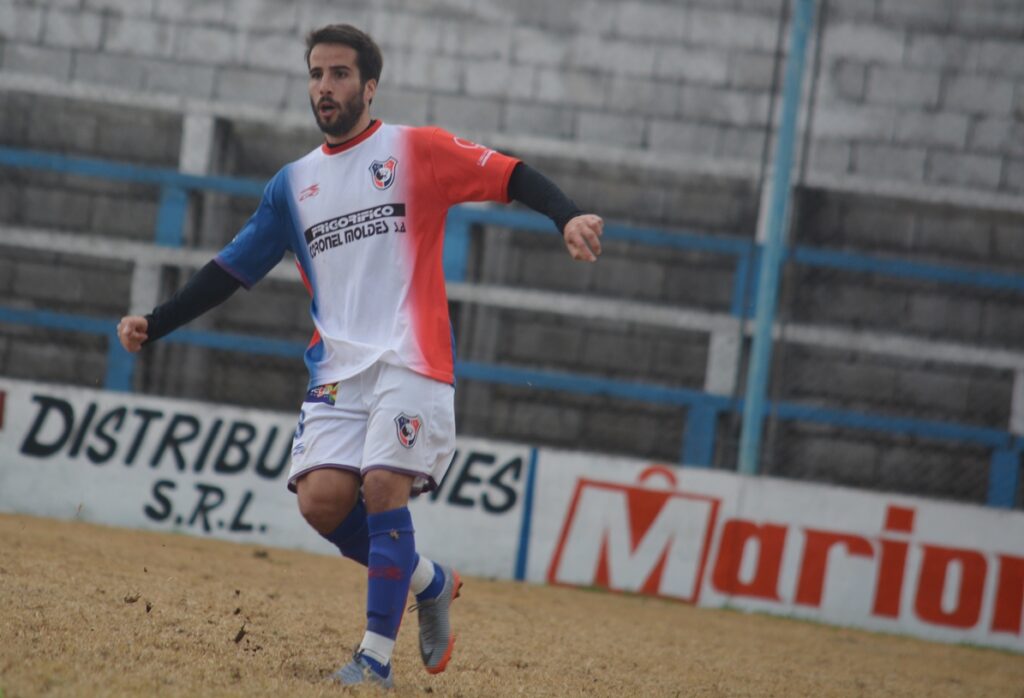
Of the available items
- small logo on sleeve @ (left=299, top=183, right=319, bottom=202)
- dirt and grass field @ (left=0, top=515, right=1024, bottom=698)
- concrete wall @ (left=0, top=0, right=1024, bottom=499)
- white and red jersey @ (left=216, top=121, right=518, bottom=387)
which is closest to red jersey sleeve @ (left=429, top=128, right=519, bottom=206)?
white and red jersey @ (left=216, top=121, right=518, bottom=387)

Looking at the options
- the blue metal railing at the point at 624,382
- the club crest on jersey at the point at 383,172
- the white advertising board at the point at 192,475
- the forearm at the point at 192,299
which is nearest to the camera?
the club crest on jersey at the point at 383,172

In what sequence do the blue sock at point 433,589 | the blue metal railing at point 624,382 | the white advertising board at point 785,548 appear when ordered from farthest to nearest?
the blue metal railing at point 624,382, the white advertising board at point 785,548, the blue sock at point 433,589

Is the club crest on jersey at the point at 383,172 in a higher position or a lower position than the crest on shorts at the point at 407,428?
higher

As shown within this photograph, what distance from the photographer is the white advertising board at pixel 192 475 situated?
8609 mm

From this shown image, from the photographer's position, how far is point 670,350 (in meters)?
10.9

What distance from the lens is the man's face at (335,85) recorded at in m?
4.39

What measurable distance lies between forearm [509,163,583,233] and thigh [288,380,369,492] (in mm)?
772

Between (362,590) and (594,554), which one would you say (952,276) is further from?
(362,590)

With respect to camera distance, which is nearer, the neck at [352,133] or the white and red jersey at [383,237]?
the white and red jersey at [383,237]

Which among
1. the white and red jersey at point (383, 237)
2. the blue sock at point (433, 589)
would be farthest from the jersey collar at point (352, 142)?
the blue sock at point (433, 589)

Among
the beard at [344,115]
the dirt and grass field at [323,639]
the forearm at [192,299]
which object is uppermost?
the beard at [344,115]

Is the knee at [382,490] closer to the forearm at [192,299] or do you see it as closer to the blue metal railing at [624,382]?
the forearm at [192,299]

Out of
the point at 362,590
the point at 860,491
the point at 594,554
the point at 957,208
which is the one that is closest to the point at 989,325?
the point at 957,208

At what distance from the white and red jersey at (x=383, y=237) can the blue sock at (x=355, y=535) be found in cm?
44
